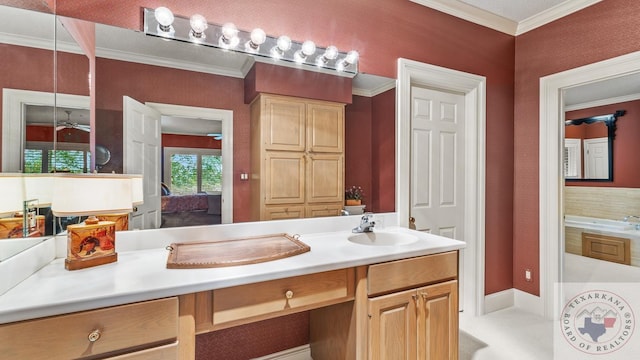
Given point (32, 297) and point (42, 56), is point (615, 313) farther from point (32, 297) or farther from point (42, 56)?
point (42, 56)

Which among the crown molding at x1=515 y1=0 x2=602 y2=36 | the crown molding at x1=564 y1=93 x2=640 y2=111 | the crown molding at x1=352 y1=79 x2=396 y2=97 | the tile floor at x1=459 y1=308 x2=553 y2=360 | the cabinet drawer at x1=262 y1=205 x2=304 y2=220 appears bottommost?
the tile floor at x1=459 y1=308 x2=553 y2=360

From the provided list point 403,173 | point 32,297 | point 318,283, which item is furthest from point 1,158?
point 403,173

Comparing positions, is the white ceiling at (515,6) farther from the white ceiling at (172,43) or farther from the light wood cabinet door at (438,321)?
the light wood cabinet door at (438,321)

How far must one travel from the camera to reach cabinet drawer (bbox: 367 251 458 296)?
1.33 meters

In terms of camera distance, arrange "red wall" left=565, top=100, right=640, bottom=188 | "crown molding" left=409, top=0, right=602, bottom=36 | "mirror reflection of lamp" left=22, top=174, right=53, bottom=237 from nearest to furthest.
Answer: "mirror reflection of lamp" left=22, top=174, right=53, bottom=237 < "crown molding" left=409, top=0, right=602, bottom=36 < "red wall" left=565, top=100, right=640, bottom=188

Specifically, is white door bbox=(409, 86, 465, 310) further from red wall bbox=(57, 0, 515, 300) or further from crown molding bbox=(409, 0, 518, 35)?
crown molding bbox=(409, 0, 518, 35)

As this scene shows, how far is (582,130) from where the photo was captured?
477 cm

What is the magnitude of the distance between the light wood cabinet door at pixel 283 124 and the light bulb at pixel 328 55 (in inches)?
12.7

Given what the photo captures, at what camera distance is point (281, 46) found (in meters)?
1.68

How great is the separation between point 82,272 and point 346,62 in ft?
5.94

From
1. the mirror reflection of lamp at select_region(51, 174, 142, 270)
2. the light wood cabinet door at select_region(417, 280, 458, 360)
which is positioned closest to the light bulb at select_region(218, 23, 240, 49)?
the mirror reflection of lamp at select_region(51, 174, 142, 270)

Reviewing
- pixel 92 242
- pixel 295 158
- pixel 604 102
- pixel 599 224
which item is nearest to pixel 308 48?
pixel 295 158

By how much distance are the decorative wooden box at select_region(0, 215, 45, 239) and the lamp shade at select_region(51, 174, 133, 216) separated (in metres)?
0.10

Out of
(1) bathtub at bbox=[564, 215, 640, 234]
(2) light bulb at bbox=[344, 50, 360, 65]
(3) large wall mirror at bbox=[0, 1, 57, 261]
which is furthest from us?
(1) bathtub at bbox=[564, 215, 640, 234]
